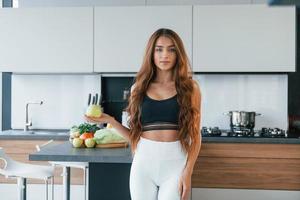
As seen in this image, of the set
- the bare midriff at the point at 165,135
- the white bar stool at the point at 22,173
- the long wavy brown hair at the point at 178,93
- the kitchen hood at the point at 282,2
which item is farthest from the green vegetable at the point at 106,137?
the kitchen hood at the point at 282,2

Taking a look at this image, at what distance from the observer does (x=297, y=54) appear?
12.8 feet

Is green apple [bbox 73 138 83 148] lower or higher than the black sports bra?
lower

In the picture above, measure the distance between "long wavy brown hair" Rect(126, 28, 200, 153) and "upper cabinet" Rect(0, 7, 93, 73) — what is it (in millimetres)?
1949

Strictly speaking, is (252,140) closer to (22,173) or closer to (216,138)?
(216,138)

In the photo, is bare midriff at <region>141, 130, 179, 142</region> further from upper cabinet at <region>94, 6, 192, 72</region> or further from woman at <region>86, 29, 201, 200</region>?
upper cabinet at <region>94, 6, 192, 72</region>

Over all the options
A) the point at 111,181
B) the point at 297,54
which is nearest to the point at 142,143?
the point at 111,181

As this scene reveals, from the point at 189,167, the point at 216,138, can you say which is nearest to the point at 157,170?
the point at 189,167

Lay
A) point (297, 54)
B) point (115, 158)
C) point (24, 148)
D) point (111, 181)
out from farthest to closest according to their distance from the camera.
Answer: point (297, 54) → point (24, 148) → point (111, 181) → point (115, 158)

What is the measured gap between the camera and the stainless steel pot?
3.59 metres

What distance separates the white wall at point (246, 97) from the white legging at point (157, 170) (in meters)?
2.25

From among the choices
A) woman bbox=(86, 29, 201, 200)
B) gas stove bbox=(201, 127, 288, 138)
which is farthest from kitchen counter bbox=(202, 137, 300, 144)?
woman bbox=(86, 29, 201, 200)

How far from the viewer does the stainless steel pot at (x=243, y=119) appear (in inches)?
141

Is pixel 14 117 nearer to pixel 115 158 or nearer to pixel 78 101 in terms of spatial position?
pixel 78 101

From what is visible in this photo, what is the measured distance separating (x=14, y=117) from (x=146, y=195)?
8.91 ft
